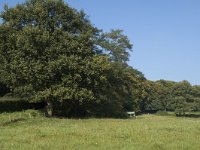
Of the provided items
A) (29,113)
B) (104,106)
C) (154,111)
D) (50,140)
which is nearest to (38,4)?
(29,113)

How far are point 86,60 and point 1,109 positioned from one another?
540 inches

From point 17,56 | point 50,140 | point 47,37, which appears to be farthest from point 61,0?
point 50,140

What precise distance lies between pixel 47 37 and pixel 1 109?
12501 mm

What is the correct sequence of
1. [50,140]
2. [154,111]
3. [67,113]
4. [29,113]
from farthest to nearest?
1. [154,111]
2. [67,113]
3. [29,113]
4. [50,140]

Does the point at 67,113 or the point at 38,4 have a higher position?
the point at 38,4

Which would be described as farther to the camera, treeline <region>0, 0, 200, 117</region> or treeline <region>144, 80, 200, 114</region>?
treeline <region>144, 80, 200, 114</region>

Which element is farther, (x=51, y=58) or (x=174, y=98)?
(x=174, y=98)

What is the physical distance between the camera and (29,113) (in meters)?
48.6

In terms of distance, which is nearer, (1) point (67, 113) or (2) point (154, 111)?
(1) point (67, 113)

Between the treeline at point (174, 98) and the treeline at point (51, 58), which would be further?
the treeline at point (174, 98)

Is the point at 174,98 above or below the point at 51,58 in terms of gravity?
above

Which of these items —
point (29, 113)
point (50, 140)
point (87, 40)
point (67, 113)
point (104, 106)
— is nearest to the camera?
point (50, 140)

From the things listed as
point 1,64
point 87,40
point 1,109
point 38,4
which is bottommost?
point 1,109

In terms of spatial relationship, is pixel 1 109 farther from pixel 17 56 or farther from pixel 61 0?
pixel 61 0
